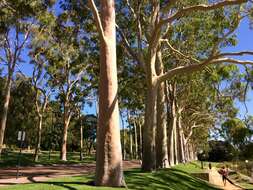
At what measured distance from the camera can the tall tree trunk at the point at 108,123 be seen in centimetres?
1256

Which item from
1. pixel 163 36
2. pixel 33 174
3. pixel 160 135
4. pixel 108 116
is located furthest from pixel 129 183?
pixel 163 36

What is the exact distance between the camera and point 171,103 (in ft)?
113

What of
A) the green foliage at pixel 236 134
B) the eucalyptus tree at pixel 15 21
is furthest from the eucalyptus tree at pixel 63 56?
the green foliage at pixel 236 134

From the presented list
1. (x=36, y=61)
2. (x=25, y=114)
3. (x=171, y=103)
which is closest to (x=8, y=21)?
(x=36, y=61)

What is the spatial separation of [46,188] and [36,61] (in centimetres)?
2541

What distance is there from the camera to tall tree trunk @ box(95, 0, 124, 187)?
12562 mm

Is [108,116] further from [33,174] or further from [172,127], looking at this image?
[172,127]

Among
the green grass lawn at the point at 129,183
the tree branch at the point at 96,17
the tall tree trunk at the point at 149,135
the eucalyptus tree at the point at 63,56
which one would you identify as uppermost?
the eucalyptus tree at the point at 63,56

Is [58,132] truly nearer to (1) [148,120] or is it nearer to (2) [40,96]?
(2) [40,96]

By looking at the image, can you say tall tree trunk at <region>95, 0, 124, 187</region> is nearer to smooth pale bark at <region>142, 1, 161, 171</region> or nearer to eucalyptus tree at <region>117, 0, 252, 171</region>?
eucalyptus tree at <region>117, 0, 252, 171</region>

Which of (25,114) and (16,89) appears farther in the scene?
(25,114)

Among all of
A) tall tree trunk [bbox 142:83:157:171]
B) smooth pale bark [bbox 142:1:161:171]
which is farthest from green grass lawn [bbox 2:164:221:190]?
smooth pale bark [bbox 142:1:161:171]

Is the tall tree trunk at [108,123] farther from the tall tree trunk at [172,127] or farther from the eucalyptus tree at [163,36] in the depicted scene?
the tall tree trunk at [172,127]

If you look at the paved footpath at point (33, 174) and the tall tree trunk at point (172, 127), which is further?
the tall tree trunk at point (172, 127)
